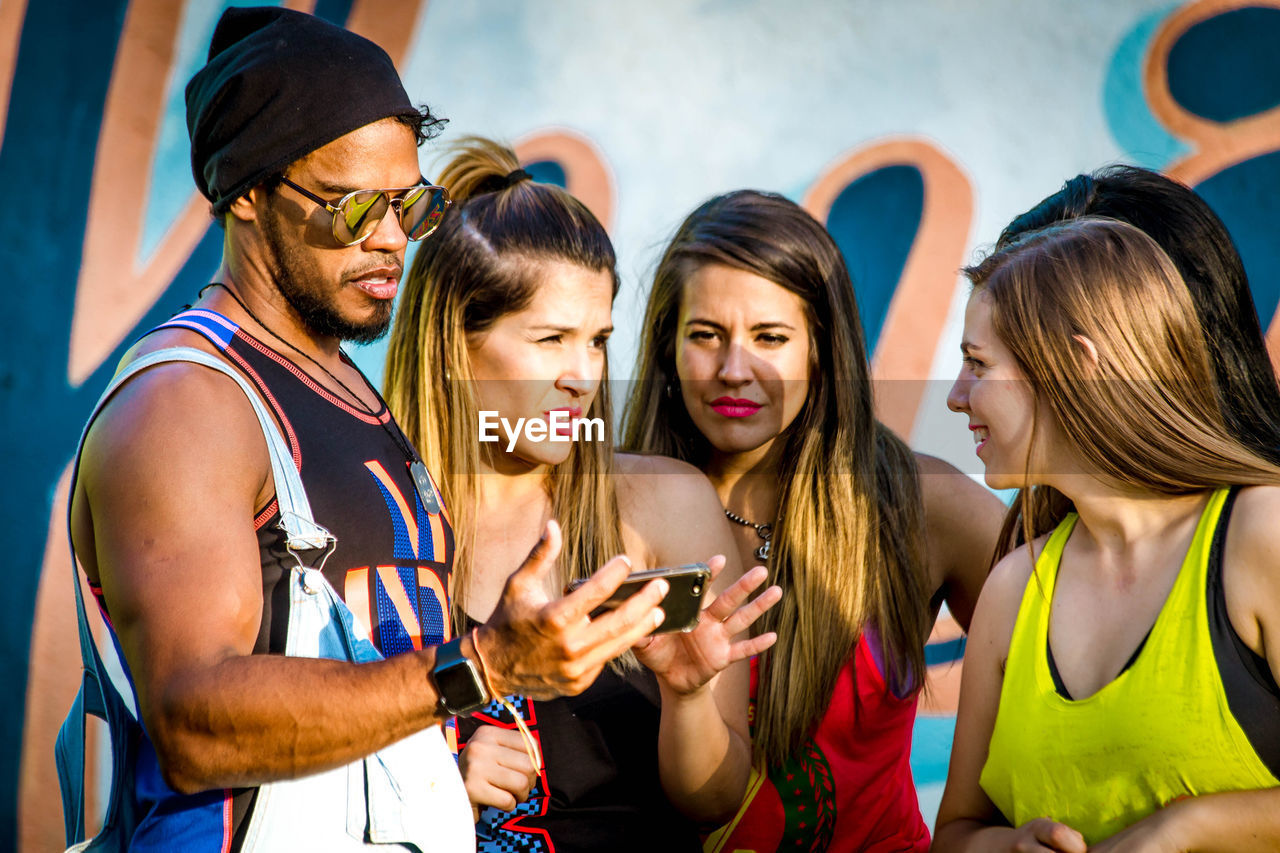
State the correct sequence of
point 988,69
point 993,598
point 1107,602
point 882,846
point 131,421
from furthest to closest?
point 988,69 < point 882,846 < point 993,598 < point 1107,602 < point 131,421

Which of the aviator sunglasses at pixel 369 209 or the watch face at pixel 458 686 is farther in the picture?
the aviator sunglasses at pixel 369 209

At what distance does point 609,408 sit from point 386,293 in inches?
33.2

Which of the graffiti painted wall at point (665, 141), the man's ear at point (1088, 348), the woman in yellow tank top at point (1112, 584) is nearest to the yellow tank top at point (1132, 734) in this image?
the woman in yellow tank top at point (1112, 584)

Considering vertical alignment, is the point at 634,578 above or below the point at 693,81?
below

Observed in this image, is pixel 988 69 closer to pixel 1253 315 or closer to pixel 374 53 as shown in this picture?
pixel 1253 315

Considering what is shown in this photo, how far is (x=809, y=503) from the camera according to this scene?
2.72 meters

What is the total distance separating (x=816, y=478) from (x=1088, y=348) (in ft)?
3.21

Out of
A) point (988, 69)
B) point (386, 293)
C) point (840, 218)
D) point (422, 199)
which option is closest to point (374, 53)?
point (422, 199)

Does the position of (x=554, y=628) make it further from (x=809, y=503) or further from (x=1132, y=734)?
(x=809, y=503)

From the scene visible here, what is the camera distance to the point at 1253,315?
2.16m

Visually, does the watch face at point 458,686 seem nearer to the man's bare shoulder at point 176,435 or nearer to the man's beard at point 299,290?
the man's bare shoulder at point 176,435

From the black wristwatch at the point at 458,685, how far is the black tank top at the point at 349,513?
0.28m

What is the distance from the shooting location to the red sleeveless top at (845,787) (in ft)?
8.03

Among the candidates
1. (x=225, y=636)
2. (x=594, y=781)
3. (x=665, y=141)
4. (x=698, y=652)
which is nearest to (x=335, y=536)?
(x=225, y=636)
